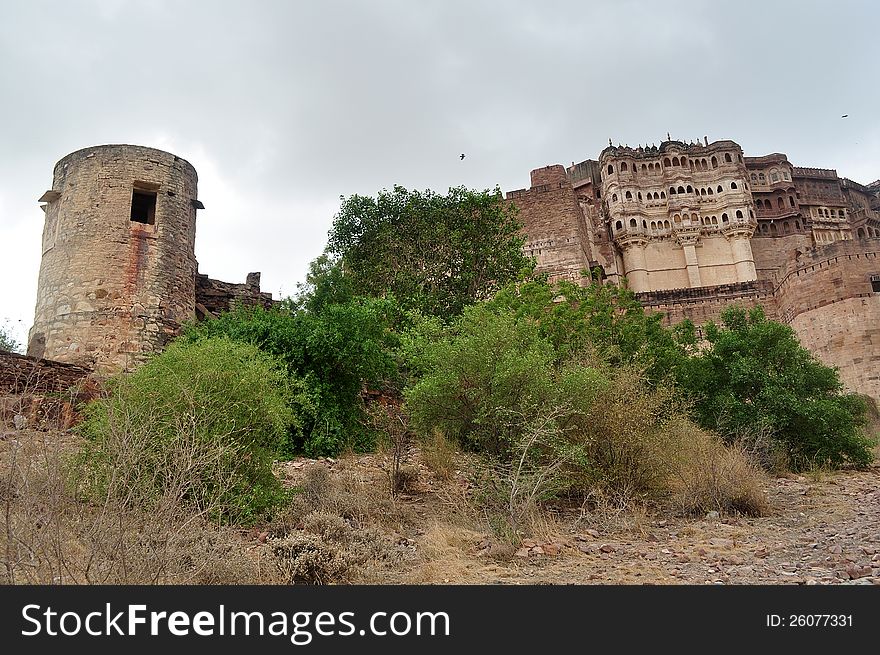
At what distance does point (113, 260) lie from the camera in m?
12.8

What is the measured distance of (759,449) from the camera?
12.5 m

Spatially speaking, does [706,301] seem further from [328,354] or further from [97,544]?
[97,544]

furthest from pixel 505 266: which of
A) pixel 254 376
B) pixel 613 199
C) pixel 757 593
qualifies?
pixel 613 199

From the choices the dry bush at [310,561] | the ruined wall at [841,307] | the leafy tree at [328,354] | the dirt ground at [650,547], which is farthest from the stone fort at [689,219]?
the dry bush at [310,561]

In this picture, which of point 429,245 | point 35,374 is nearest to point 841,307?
point 429,245

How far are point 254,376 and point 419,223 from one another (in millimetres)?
10258

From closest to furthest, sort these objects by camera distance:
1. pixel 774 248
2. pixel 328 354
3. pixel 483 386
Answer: pixel 483 386, pixel 328 354, pixel 774 248

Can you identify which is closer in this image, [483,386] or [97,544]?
[97,544]

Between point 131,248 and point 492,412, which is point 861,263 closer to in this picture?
point 492,412

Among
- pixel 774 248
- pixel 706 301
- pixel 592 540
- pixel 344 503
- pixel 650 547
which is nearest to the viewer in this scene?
pixel 650 547

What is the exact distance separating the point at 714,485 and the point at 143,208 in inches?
525

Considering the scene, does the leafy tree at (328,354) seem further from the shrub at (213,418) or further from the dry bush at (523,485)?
the dry bush at (523,485)

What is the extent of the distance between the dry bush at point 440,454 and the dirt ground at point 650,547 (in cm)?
59

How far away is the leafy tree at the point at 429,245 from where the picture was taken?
17.1m
